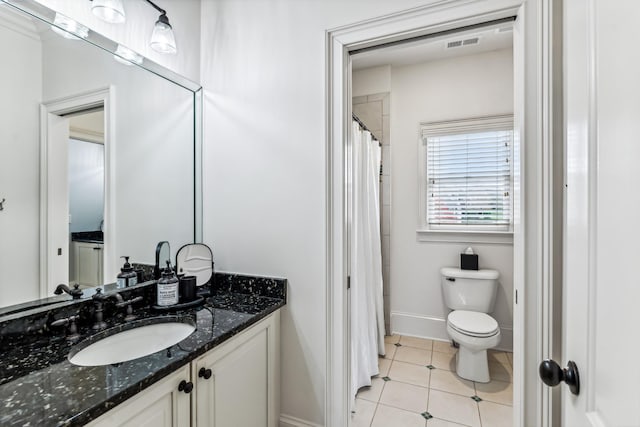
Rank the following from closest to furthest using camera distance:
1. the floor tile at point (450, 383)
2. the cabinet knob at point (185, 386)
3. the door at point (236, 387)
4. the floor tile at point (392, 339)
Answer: the cabinet knob at point (185, 386)
the door at point (236, 387)
the floor tile at point (450, 383)
the floor tile at point (392, 339)

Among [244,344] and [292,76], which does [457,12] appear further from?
[244,344]

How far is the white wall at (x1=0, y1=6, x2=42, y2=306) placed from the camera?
40.3 inches

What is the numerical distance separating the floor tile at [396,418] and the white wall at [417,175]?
112cm

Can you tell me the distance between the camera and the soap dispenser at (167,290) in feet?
4.61

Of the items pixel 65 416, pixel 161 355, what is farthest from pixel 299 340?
pixel 65 416

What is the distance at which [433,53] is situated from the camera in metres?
2.64

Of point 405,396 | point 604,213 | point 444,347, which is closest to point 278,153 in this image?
point 604,213

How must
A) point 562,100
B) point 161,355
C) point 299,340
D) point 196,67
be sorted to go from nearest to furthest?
point 161,355
point 562,100
point 299,340
point 196,67

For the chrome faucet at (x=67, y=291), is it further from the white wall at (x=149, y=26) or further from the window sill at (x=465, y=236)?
the window sill at (x=465, y=236)

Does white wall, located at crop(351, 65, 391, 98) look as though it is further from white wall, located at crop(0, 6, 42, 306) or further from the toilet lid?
white wall, located at crop(0, 6, 42, 306)

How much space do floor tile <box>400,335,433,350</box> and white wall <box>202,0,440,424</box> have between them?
1.52 metres

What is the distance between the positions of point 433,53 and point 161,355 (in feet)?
9.62

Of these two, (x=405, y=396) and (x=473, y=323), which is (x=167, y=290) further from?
(x=473, y=323)

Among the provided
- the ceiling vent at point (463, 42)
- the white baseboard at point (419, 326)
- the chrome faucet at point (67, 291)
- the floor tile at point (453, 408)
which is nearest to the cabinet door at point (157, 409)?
the chrome faucet at point (67, 291)
